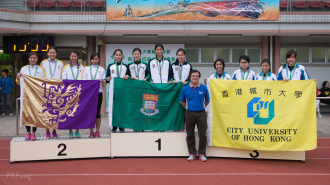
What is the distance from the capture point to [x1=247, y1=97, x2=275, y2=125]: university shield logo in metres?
5.29

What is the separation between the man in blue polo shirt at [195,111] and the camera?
527 centimetres

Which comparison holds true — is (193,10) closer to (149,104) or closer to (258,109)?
(149,104)

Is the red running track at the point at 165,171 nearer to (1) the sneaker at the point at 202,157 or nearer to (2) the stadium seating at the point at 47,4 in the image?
(1) the sneaker at the point at 202,157

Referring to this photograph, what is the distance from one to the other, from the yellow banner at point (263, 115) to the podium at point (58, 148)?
2278 millimetres

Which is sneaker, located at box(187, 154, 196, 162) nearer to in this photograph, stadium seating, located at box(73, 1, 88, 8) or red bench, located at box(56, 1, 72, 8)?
stadium seating, located at box(73, 1, 88, 8)

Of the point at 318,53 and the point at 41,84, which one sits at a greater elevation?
the point at 318,53

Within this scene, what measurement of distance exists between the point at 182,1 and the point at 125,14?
2.35m

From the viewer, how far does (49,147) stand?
5293mm

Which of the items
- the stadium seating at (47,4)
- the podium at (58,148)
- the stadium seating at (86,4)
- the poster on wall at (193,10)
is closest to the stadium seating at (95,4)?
the stadium seating at (86,4)

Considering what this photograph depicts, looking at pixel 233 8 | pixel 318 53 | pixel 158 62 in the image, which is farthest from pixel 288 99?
pixel 318 53

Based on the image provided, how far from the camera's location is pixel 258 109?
5.32m

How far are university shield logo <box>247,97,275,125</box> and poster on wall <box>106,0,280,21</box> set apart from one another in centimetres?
639

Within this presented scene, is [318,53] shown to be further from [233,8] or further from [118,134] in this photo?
[118,134]

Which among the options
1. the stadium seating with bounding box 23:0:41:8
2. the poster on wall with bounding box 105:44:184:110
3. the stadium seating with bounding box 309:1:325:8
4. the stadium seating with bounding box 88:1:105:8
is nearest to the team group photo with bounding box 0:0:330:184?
the stadium seating with bounding box 88:1:105:8
